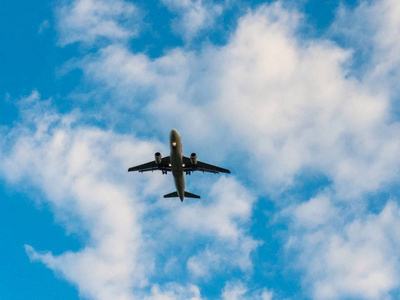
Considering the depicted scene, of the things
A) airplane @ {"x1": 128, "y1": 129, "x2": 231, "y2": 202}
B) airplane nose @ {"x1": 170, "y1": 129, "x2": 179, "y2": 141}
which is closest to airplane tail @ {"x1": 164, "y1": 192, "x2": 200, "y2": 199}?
airplane @ {"x1": 128, "y1": 129, "x2": 231, "y2": 202}

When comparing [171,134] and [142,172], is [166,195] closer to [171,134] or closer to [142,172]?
[142,172]

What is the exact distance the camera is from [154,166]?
301ft

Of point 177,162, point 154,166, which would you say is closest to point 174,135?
point 177,162

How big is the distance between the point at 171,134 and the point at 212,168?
17.7m

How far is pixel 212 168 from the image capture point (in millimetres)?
92750

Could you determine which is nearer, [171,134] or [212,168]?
[171,134]

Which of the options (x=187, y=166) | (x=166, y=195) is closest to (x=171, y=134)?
(x=187, y=166)

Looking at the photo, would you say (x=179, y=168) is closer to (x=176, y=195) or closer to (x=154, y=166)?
(x=154, y=166)

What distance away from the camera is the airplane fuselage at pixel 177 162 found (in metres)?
77.2

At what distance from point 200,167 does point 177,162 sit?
36.6 feet

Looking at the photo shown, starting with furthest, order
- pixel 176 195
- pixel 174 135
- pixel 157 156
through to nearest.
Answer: pixel 176 195, pixel 157 156, pixel 174 135

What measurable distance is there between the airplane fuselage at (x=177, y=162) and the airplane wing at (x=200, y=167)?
3663 mm

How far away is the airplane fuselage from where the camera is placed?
253 feet

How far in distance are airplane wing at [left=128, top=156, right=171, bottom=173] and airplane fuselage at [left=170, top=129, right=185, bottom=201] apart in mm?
3855
